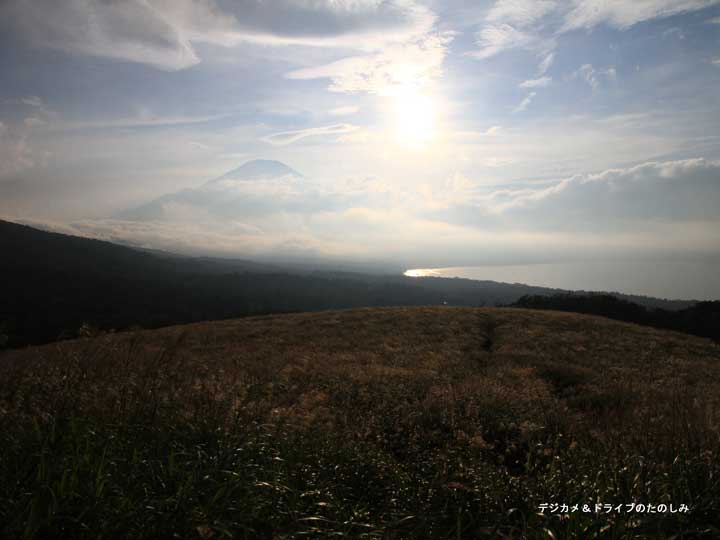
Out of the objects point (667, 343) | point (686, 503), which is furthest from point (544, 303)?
point (686, 503)

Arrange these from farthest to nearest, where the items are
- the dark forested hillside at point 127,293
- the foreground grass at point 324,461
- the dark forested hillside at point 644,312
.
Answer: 1. the dark forested hillside at point 127,293
2. the dark forested hillside at point 644,312
3. the foreground grass at point 324,461

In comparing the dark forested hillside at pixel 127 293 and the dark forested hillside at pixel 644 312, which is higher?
the dark forested hillside at pixel 644 312

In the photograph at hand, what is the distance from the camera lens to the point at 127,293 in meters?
123

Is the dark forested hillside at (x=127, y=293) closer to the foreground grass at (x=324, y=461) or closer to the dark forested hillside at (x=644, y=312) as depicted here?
the dark forested hillside at (x=644, y=312)

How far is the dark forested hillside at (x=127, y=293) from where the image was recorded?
3632 inches

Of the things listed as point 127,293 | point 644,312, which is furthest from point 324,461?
point 127,293

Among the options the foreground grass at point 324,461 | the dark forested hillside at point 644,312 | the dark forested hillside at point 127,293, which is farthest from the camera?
the dark forested hillside at point 127,293

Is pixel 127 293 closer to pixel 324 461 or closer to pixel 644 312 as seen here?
pixel 644 312

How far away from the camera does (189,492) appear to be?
265cm

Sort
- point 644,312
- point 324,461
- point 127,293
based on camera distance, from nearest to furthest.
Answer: point 324,461
point 644,312
point 127,293

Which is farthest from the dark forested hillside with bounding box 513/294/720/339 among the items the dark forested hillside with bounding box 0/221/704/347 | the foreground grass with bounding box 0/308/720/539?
the dark forested hillside with bounding box 0/221/704/347

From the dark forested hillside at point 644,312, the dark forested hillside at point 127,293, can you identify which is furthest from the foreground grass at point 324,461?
the dark forested hillside at point 127,293

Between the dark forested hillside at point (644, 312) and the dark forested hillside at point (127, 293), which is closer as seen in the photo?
the dark forested hillside at point (644, 312)

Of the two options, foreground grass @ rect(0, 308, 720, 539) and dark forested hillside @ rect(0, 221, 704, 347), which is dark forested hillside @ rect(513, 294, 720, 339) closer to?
foreground grass @ rect(0, 308, 720, 539)
